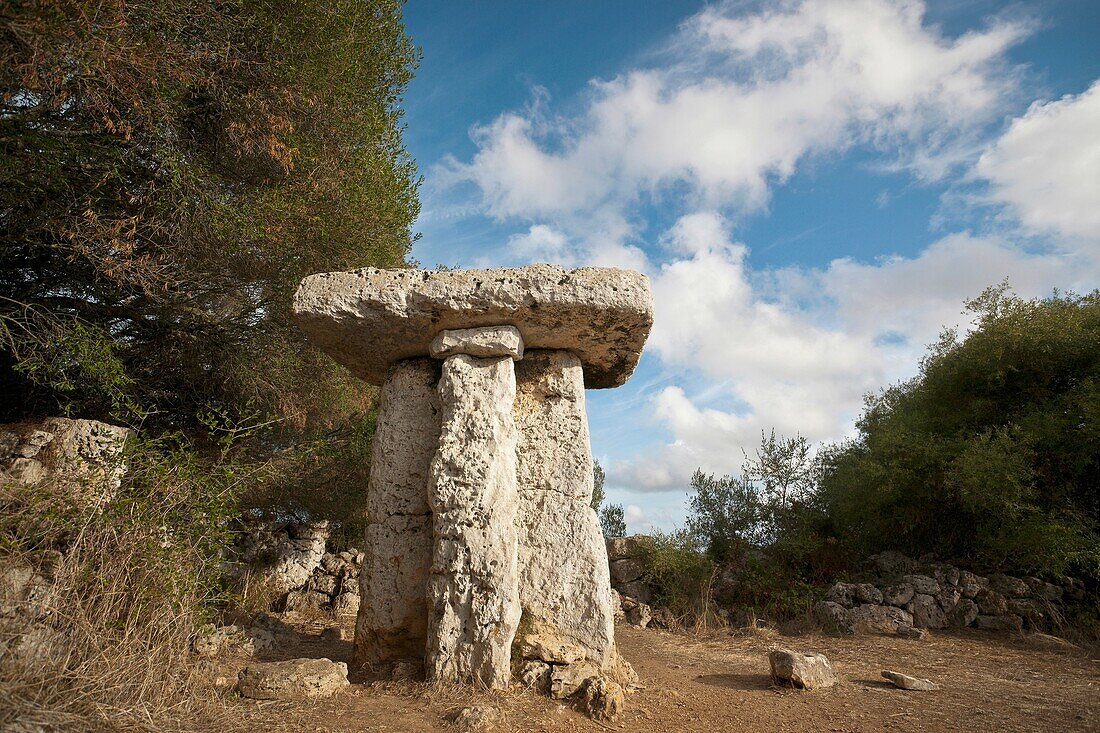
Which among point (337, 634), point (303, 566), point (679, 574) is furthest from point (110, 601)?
point (679, 574)

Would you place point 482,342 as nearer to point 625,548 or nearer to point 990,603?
point 625,548

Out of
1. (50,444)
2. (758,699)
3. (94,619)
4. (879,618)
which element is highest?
(50,444)

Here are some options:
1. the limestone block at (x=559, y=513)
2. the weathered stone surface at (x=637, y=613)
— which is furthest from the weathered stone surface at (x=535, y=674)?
the weathered stone surface at (x=637, y=613)

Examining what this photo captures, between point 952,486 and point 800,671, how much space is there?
5.02 metres

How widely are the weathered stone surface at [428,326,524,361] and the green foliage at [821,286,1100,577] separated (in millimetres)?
6646

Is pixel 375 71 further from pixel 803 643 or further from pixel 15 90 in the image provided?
pixel 803 643

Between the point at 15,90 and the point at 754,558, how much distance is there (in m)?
9.92

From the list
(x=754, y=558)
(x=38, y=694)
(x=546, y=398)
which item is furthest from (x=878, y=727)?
(x=754, y=558)

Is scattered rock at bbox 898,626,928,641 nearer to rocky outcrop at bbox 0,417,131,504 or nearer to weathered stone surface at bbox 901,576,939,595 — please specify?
weathered stone surface at bbox 901,576,939,595

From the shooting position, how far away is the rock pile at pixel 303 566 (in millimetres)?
7969

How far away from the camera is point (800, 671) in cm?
496

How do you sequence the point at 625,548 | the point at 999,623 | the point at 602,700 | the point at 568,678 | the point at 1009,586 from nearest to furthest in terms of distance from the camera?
the point at 602,700 < the point at 568,678 < the point at 999,623 < the point at 1009,586 < the point at 625,548

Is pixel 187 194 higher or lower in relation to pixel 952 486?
higher

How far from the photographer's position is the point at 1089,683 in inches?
215
